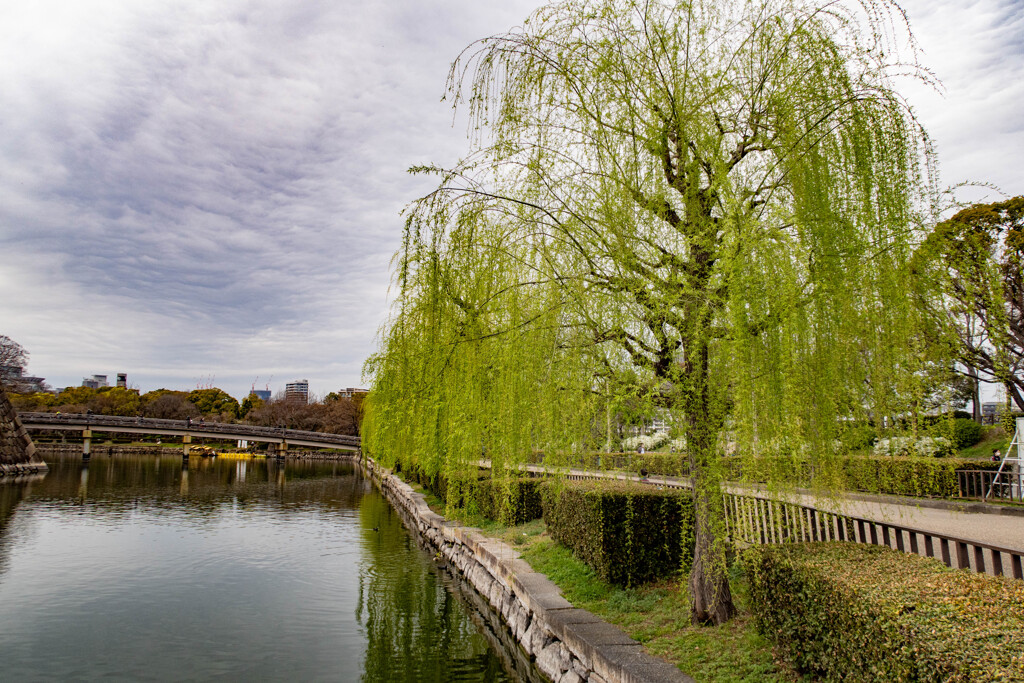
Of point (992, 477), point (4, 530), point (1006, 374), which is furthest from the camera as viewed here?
point (4, 530)

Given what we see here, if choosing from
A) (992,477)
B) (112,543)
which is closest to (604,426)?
(992,477)

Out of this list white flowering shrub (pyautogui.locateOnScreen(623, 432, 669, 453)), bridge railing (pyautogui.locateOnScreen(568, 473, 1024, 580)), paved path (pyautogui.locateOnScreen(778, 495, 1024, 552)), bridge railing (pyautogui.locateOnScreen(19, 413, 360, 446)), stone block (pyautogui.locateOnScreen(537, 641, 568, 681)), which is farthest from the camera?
bridge railing (pyautogui.locateOnScreen(19, 413, 360, 446))

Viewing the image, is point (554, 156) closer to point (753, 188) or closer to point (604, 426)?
point (753, 188)

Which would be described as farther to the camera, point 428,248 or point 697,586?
point 697,586

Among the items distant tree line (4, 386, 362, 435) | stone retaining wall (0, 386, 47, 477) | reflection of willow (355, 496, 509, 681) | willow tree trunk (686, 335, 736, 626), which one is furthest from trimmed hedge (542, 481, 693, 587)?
distant tree line (4, 386, 362, 435)

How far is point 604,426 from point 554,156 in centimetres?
230

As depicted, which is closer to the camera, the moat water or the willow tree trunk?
the willow tree trunk

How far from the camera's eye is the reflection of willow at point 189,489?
73.3 feet

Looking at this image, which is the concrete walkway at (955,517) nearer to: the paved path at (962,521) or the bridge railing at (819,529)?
the paved path at (962,521)

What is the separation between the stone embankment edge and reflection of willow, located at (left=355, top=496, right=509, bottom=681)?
20.9 inches

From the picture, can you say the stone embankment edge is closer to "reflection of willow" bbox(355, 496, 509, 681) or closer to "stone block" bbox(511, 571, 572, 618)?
"stone block" bbox(511, 571, 572, 618)

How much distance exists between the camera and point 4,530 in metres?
15.5

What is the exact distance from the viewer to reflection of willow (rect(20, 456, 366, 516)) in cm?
2234

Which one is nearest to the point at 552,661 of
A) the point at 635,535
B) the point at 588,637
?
the point at 588,637
